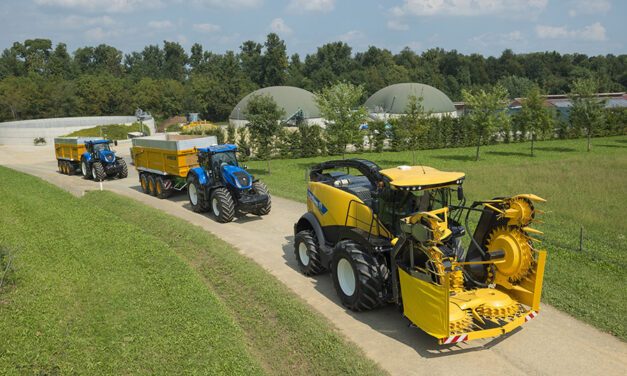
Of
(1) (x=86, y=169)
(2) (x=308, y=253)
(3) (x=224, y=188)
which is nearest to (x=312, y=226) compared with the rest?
(2) (x=308, y=253)

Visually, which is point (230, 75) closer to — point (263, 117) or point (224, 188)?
point (263, 117)

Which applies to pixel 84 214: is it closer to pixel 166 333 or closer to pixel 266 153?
pixel 166 333

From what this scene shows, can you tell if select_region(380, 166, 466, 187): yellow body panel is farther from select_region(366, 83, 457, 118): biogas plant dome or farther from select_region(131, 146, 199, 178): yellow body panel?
select_region(366, 83, 457, 118): biogas plant dome

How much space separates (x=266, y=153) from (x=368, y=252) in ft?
66.5

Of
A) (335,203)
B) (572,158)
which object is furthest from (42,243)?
(572,158)

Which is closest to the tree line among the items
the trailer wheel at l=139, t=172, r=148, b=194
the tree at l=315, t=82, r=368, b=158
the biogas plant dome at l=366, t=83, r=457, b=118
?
the biogas plant dome at l=366, t=83, r=457, b=118

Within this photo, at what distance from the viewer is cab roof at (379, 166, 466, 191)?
7.76 m

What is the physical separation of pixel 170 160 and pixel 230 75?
2835 inches

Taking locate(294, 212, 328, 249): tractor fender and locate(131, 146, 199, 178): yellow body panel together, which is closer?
locate(294, 212, 328, 249): tractor fender

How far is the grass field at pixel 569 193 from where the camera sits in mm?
9000

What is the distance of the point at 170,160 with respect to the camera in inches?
749

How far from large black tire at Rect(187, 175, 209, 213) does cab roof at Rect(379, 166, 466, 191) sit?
9.53 meters

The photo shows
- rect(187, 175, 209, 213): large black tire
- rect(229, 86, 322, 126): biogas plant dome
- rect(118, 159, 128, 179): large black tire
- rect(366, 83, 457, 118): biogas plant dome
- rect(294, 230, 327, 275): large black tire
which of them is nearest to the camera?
rect(294, 230, 327, 275): large black tire

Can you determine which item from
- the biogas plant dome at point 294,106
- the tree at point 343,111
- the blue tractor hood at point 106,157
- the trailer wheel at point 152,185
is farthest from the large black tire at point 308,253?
the biogas plant dome at point 294,106
